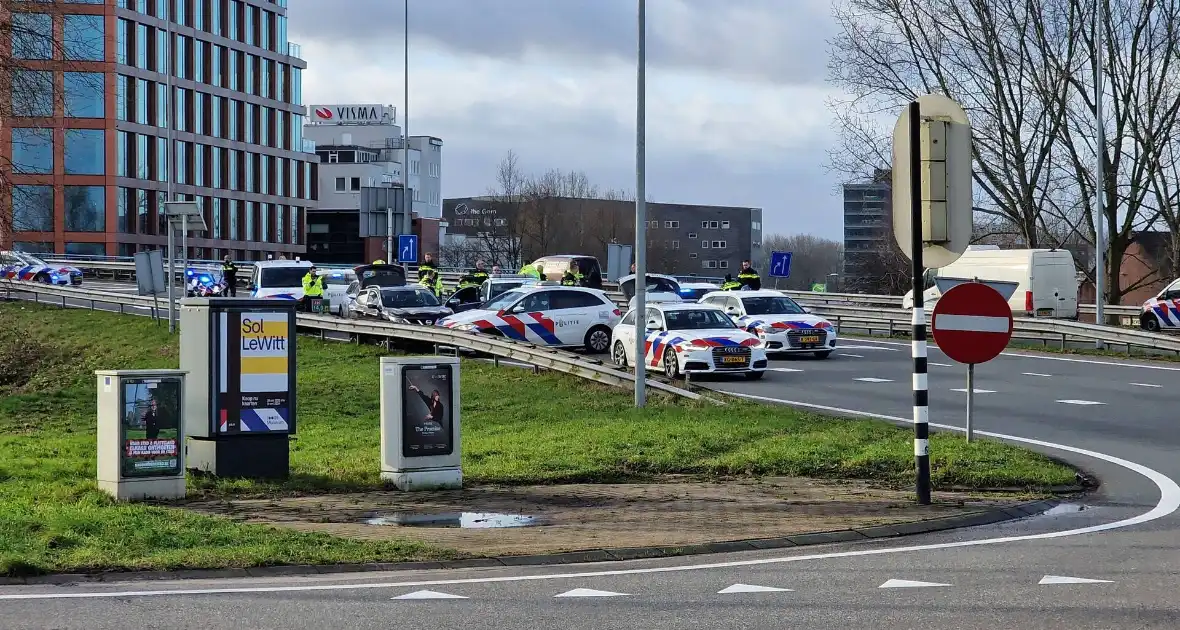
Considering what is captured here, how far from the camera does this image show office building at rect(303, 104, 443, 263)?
126m

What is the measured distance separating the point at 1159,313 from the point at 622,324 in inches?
793

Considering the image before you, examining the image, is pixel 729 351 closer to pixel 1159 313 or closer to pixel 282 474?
pixel 282 474

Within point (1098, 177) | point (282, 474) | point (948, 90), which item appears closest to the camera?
point (282, 474)

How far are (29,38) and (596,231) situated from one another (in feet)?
287

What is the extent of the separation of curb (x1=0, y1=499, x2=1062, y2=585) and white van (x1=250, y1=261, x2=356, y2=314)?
32.9 metres

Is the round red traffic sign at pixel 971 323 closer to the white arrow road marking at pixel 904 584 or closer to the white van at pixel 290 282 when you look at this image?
the white arrow road marking at pixel 904 584

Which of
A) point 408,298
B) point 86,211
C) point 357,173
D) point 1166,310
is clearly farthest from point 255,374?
point 357,173

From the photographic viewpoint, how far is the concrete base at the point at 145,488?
491 inches

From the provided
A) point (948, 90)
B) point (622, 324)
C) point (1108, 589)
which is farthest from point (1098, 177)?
point (1108, 589)

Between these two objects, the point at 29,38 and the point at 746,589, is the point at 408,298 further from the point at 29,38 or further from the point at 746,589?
the point at 746,589

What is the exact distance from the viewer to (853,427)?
1789 cm

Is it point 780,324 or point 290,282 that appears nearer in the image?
point 780,324

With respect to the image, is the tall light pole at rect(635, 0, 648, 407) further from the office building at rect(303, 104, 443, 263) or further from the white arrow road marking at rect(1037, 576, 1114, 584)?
the office building at rect(303, 104, 443, 263)

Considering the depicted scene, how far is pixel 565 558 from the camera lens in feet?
31.8
